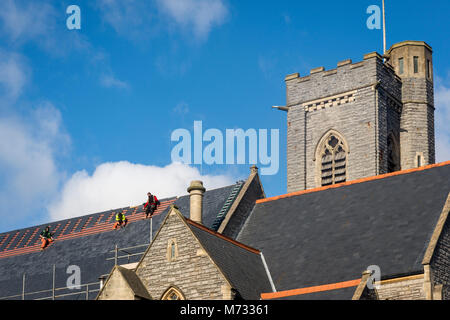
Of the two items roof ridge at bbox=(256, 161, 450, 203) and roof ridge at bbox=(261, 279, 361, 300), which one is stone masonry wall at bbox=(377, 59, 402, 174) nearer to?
roof ridge at bbox=(256, 161, 450, 203)

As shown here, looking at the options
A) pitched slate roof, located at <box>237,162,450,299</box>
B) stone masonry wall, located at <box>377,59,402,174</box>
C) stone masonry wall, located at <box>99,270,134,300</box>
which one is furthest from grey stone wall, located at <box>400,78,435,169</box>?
stone masonry wall, located at <box>99,270,134,300</box>

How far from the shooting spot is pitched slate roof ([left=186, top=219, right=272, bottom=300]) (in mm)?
33594

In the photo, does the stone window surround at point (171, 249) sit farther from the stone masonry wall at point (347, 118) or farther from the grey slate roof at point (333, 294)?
the stone masonry wall at point (347, 118)

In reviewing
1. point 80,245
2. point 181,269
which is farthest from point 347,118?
point 181,269

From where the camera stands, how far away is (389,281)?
3297cm

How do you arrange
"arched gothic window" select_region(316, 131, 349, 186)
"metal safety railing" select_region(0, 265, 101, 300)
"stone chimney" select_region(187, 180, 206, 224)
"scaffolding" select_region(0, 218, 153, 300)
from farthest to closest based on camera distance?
"arched gothic window" select_region(316, 131, 349, 186)
"metal safety railing" select_region(0, 265, 101, 300)
"scaffolding" select_region(0, 218, 153, 300)
"stone chimney" select_region(187, 180, 206, 224)

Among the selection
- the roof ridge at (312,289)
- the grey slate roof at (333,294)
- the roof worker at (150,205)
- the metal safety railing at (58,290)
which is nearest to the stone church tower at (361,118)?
the roof worker at (150,205)

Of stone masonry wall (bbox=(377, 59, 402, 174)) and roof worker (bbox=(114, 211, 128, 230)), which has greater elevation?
stone masonry wall (bbox=(377, 59, 402, 174))

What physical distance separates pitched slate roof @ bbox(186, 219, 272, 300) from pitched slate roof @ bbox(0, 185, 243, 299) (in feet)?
16.1

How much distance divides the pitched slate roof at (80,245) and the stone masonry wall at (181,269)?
7.04 m

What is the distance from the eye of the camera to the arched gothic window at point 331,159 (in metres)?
54.2
